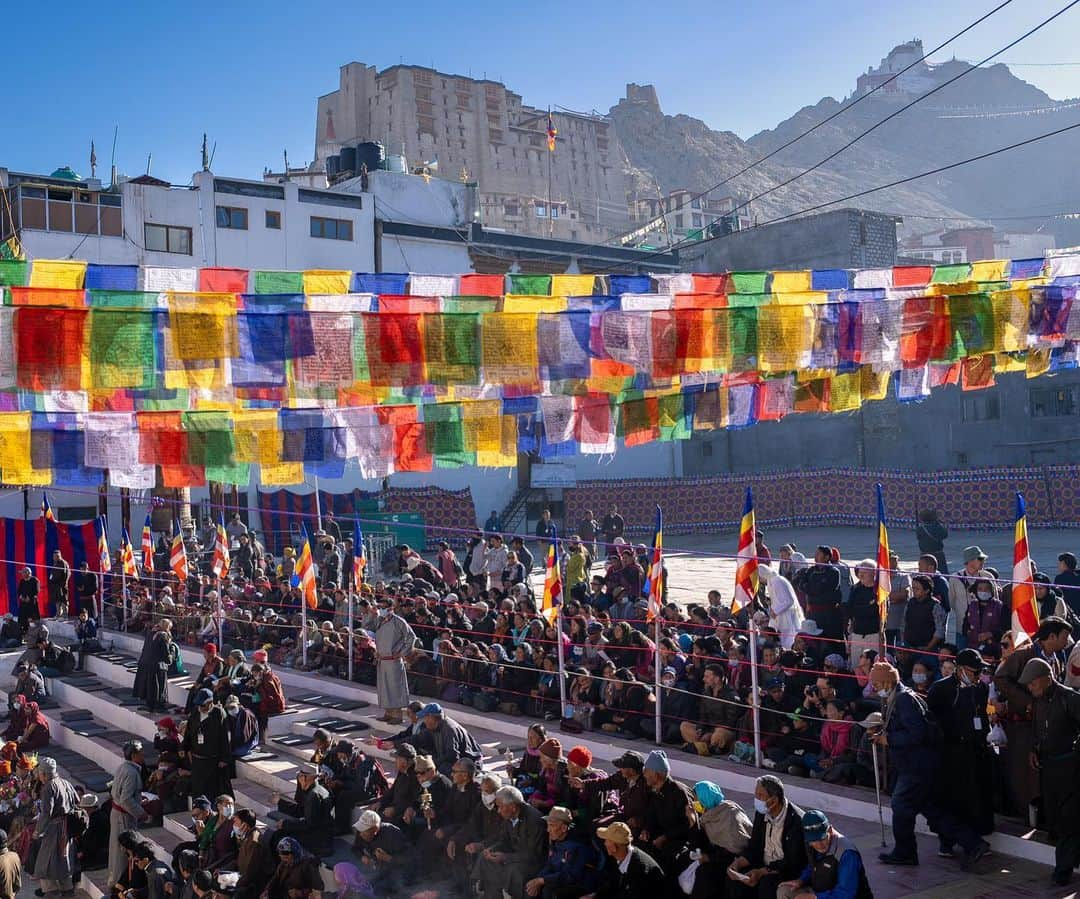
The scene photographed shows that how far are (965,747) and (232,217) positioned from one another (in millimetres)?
29281

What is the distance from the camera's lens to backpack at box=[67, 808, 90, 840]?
1224cm

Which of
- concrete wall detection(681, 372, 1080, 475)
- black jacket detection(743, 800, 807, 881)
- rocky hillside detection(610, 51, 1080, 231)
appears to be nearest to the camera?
black jacket detection(743, 800, 807, 881)

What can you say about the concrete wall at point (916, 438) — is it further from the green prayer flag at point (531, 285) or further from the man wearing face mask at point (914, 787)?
the man wearing face mask at point (914, 787)

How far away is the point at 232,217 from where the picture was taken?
32.9m

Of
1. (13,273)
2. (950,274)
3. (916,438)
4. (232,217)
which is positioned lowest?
(916,438)

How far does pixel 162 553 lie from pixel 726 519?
17.0m

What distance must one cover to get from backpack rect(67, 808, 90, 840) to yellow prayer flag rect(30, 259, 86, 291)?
19.8 ft

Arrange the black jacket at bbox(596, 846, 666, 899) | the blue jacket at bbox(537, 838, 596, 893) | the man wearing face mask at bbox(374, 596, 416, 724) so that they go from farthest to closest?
1. the man wearing face mask at bbox(374, 596, 416, 724)
2. the blue jacket at bbox(537, 838, 596, 893)
3. the black jacket at bbox(596, 846, 666, 899)

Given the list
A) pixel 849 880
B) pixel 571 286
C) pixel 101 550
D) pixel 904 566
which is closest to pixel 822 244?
pixel 904 566

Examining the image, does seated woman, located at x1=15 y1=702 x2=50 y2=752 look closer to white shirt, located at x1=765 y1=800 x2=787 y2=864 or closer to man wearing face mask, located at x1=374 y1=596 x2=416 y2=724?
man wearing face mask, located at x1=374 y1=596 x2=416 y2=724

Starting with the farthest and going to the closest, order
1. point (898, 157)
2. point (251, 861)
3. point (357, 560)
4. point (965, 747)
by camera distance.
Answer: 1. point (898, 157)
2. point (357, 560)
3. point (251, 861)
4. point (965, 747)

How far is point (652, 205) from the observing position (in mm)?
82688

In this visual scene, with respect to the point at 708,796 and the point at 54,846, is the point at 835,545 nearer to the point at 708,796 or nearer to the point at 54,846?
the point at 54,846

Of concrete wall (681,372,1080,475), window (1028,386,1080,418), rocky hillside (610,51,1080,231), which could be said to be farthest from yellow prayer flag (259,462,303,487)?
rocky hillside (610,51,1080,231)
